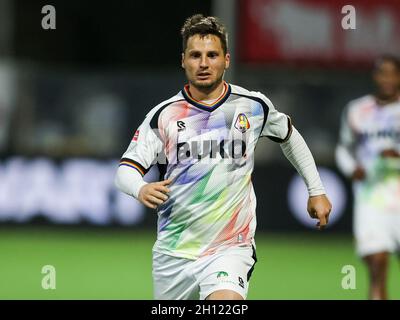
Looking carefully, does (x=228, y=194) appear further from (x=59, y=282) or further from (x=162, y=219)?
(x=59, y=282)

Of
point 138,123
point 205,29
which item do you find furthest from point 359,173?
point 138,123

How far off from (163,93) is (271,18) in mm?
1891

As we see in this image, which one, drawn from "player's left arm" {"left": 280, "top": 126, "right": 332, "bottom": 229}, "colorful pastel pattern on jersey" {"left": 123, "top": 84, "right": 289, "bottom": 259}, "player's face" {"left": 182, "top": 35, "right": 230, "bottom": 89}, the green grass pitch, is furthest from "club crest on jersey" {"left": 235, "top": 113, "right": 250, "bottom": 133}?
the green grass pitch

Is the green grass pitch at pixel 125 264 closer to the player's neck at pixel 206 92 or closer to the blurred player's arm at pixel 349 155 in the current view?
the blurred player's arm at pixel 349 155

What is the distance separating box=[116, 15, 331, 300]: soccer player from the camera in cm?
684

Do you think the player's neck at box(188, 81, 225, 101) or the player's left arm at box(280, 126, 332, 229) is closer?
the player's neck at box(188, 81, 225, 101)

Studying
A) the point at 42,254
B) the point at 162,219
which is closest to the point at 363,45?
the point at 42,254

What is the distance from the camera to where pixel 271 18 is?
16828 mm

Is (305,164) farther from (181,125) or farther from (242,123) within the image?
(181,125)

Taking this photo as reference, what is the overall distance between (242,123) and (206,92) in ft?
0.91

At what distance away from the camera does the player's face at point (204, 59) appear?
268 inches

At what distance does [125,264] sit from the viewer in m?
13.6

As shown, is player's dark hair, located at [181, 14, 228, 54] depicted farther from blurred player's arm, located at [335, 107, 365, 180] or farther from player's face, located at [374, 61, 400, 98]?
blurred player's arm, located at [335, 107, 365, 180]

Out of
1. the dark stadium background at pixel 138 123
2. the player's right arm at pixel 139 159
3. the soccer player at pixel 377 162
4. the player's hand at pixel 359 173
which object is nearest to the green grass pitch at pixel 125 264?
the dark stadium background at pixel 138 123
